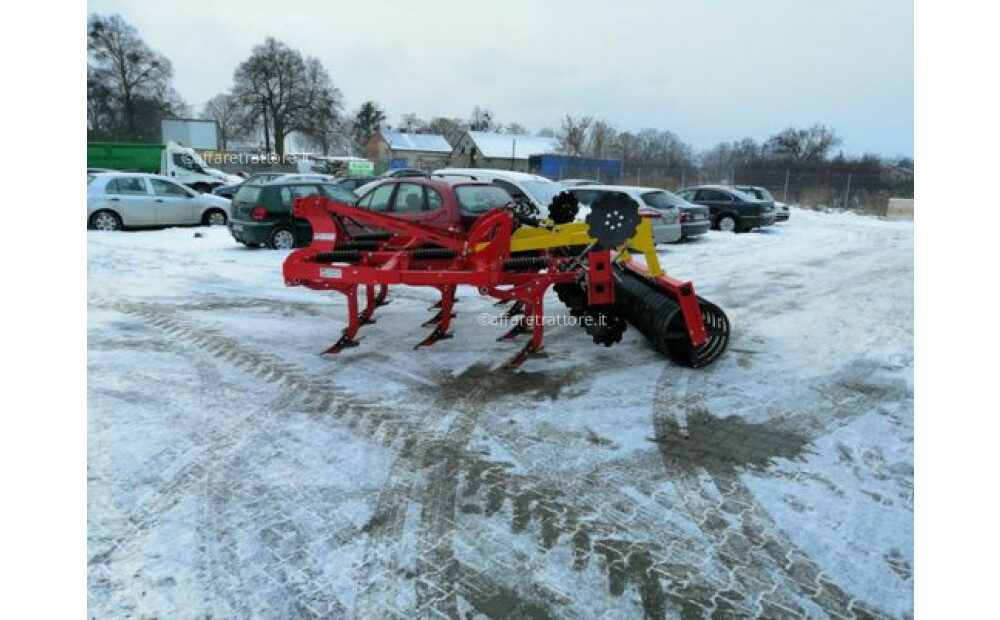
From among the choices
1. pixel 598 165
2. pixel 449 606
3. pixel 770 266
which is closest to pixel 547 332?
pixel 449 606

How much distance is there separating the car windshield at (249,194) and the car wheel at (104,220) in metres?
4.13

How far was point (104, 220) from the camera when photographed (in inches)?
588

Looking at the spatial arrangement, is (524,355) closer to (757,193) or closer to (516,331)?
(516,331)

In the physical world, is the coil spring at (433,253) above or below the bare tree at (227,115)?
below

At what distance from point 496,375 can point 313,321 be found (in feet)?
9.37

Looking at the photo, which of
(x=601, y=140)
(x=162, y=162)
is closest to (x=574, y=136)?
(x=601, y=140)

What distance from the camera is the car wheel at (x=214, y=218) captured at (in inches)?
645

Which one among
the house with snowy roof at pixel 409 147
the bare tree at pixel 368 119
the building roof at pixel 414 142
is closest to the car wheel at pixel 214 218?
the house with snowy roof at pixel 409 147

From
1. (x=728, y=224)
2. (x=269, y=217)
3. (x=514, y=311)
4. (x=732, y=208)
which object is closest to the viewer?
(x=514, y=311)

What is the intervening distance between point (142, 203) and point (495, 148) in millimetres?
58553

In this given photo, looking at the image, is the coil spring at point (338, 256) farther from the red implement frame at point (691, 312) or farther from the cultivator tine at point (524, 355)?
the red implement frame at point (691, 312)

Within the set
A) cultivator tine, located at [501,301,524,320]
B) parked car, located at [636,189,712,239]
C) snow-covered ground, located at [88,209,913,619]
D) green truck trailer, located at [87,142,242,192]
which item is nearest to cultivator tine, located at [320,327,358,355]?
snow-covered ground, located at [88,209,913,619]

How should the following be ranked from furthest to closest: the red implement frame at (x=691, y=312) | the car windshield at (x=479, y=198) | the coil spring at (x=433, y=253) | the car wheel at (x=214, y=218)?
the car wheel at (x=214, y=218) → the car windshield at (x=479, y=198) → the coil spring at (x=433, y=253) → the red implement frame at (x=691, y=312)

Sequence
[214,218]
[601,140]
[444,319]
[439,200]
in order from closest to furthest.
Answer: [444,319]
[439,200]
[214,218]
[601,140]
